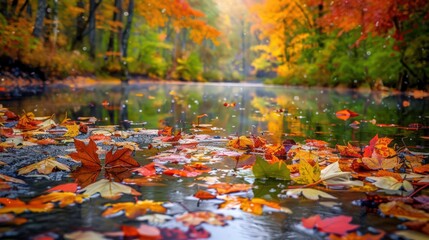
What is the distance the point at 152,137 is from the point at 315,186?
208 centimetres

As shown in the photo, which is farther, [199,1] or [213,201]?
[199,1]

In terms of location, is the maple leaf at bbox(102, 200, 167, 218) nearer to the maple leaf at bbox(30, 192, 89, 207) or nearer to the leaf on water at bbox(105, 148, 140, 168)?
the maple leaf at bbox(30, 192, 89, 207)

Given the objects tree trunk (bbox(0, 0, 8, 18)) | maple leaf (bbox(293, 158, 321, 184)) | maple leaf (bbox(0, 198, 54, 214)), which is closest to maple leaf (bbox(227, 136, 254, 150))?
maple leaf (bbox(293, 158, 321, 184))

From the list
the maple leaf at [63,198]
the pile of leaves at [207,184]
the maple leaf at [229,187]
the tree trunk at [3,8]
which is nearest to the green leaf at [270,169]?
the pile of leaves at [207,184]

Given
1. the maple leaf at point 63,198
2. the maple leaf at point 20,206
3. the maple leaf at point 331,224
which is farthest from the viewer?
the maple leaf at point 63,198

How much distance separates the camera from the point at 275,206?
6.05 ft

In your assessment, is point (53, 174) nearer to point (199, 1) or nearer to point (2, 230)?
point (2, 230)

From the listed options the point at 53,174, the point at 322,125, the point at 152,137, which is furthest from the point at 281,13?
the point at 53,174

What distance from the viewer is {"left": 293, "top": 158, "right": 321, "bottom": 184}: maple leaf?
2.23m

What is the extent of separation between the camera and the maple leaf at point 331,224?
155cm

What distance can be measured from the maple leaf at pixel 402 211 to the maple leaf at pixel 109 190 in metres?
1.13

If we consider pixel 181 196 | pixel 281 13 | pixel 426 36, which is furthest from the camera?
pixel 281 13

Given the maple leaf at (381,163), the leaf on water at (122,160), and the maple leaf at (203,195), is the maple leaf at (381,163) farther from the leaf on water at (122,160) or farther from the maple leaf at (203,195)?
the leaf on water at (122,160)

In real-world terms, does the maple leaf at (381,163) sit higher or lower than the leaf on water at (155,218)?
higher
